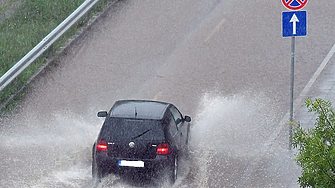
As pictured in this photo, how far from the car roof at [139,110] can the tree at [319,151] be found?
4.92m

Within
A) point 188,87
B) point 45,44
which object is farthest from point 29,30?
point 188,87

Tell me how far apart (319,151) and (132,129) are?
5.25m

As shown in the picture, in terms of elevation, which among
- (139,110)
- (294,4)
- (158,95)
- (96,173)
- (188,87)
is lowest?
(96,173)

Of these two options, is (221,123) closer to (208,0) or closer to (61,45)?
(61,45)

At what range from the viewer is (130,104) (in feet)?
40.8

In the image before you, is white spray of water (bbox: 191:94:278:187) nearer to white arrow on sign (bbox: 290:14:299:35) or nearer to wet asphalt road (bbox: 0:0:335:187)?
wet asphalt road (bbox: 0:0:335:187)

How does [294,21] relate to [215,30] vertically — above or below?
below

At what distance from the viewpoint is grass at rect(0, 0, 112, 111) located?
16.7 metres

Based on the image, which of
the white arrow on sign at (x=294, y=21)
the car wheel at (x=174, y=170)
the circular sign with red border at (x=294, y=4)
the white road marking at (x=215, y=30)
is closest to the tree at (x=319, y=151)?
the car wheel at (x=174, y=170)

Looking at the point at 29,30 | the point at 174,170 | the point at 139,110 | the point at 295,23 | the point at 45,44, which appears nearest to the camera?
the point at 174,170

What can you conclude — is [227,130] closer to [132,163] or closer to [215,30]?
[132,163]

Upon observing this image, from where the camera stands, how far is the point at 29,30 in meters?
19.0

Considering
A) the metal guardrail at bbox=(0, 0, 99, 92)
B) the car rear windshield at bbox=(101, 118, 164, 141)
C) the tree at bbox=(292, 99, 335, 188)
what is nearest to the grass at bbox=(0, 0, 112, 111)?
the metal guardrail at bbox=(0, 0, 99, 92)

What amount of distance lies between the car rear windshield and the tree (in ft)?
14.8
